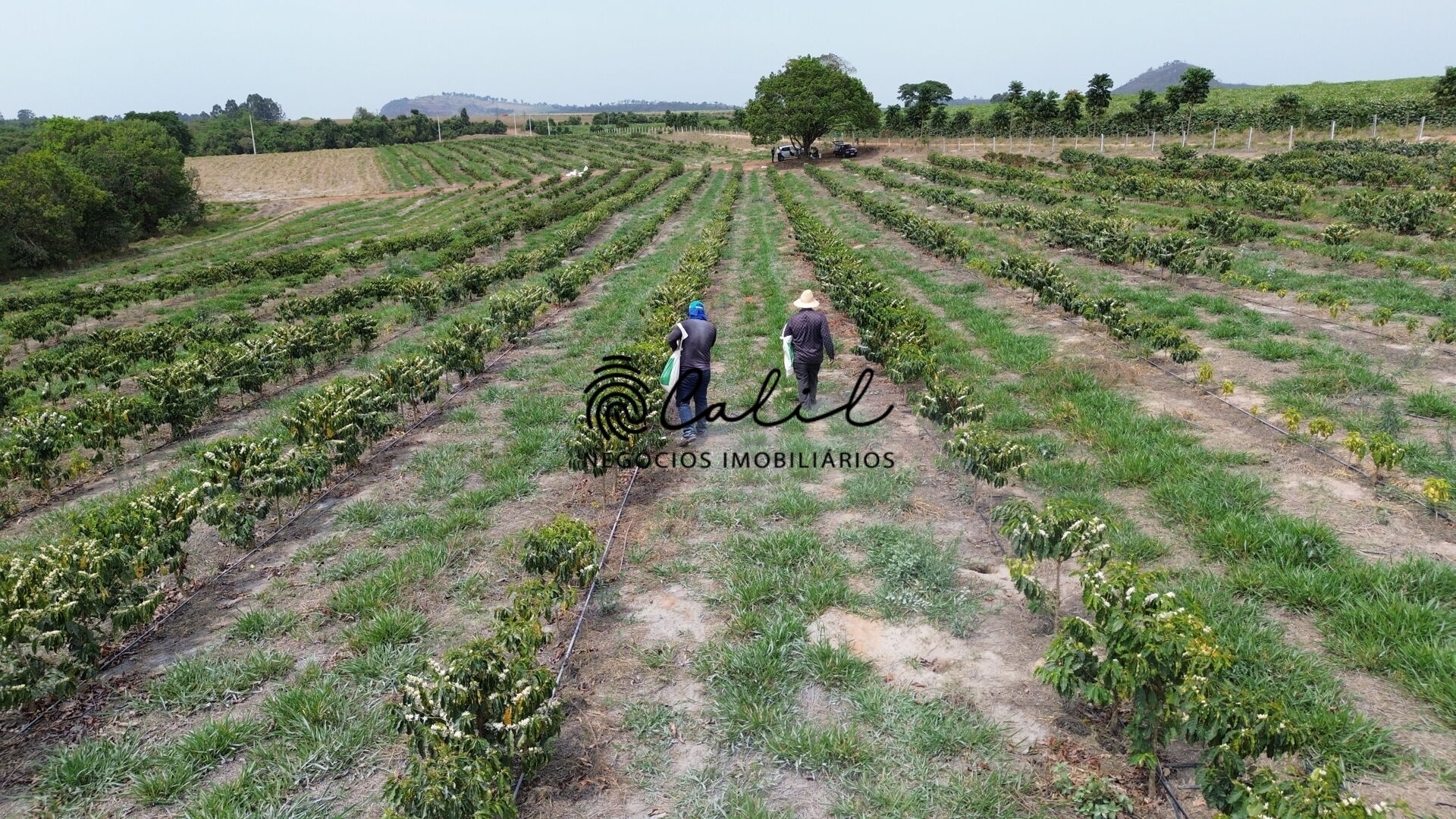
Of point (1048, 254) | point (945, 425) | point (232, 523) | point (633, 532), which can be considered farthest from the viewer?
point (1048, 254)

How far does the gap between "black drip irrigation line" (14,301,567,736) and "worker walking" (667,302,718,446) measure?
13.6 feet

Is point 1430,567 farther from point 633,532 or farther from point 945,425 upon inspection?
point 633,532

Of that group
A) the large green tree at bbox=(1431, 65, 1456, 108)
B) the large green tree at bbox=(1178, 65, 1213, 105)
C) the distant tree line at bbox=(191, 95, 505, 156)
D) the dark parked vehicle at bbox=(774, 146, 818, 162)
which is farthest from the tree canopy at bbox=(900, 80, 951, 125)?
the distant tree line at bbox=(191, 95, 505, 156)

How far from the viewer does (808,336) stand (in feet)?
33.7

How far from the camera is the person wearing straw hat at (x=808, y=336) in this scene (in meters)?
10.1

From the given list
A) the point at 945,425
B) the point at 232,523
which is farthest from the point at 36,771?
the point at 945,425

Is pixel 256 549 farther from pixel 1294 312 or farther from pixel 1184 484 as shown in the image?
pixel 1294 312

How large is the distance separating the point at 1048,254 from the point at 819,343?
1482cm

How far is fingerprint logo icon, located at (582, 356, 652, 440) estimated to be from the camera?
352 inches

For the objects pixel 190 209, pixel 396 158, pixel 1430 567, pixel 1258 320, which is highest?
pixel 396 158

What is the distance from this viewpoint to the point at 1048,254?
22109 mm

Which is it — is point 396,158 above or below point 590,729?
above

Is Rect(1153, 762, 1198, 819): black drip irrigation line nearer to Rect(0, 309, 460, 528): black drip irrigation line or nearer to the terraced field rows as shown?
the terraced field rows

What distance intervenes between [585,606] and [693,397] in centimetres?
453
